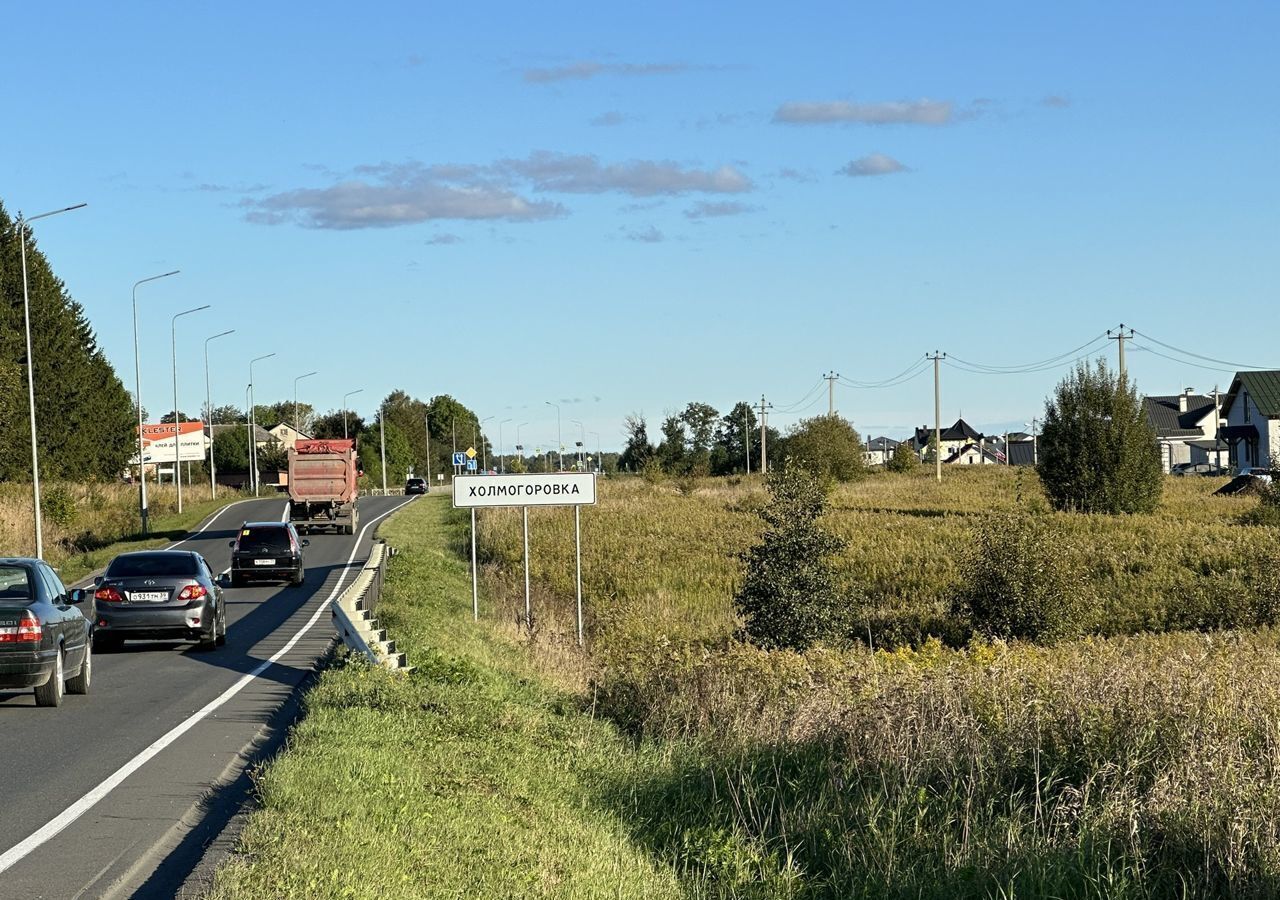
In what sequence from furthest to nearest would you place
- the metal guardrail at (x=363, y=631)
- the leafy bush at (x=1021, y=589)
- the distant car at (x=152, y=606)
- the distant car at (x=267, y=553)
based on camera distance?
the distant car at (x=267, y=553) → the leafy bush at (x=1021, y=589) → the distant car at (x=152, y=606) → the metal guardrail at (x=363, y=631)

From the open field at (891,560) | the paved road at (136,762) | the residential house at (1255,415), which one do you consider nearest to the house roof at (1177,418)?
the residential house at (1255,415)

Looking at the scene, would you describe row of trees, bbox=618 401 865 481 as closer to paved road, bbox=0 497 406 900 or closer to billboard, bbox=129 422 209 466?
billboard, bbox=129 422 209 466

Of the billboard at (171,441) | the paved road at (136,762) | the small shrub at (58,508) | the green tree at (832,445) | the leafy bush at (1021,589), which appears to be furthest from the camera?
the green tree at (832,445)

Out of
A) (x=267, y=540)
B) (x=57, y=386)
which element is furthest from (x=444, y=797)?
(x=57, y=386)

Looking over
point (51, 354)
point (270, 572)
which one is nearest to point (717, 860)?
point (270, 572)

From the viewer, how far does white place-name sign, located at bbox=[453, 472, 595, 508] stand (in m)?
24.7

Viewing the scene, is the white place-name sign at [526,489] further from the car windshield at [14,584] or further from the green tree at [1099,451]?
the green tree at [1099,451]

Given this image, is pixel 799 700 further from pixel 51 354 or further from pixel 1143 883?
pixel 51 354

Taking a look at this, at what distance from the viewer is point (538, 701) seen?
15.4 meters

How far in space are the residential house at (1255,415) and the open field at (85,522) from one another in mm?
69264

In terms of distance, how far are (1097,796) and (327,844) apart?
5.26 metres

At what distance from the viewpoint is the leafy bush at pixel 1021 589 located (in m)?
36.6

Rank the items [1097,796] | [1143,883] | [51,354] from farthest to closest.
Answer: [51,354] → [1097,796] → [1143,883]

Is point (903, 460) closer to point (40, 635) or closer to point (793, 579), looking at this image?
point (793, 579)
